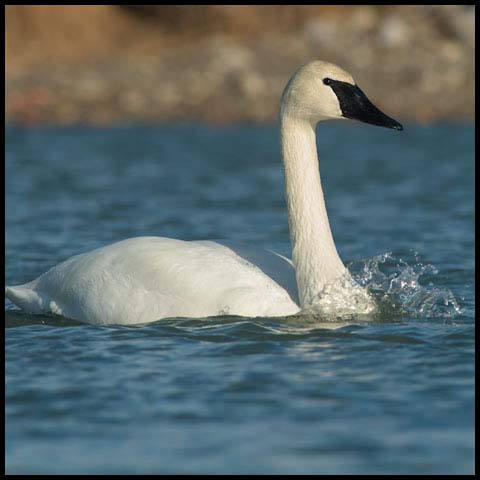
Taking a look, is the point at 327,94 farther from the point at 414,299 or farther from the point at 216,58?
the point at 216,58

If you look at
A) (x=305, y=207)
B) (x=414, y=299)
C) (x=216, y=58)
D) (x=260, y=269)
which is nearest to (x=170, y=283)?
(x=260, y=269)

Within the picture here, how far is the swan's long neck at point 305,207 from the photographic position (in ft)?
28.9

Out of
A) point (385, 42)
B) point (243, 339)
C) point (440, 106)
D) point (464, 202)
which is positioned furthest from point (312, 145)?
point (385, 42)

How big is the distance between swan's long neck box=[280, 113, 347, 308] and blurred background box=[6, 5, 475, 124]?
20.7m

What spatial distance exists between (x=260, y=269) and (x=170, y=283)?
0.60m

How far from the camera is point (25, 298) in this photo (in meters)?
9.57

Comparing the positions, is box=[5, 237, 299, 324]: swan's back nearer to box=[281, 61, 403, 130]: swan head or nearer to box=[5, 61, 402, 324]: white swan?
box=[5, 61, 402, 324]: white swan

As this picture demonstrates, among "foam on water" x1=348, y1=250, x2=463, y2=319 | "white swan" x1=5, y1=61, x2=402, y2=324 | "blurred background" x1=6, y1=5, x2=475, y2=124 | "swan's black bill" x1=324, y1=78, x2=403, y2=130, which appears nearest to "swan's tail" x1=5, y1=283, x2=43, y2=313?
"white swan" x1=5, y1=61, x2=402, y2=324

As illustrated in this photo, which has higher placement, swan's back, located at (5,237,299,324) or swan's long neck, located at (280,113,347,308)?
swan's long neck, located at (280,113,347,308)

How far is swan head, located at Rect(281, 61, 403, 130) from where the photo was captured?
8.91 m

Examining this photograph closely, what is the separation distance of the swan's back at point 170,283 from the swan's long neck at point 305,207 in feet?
0.79

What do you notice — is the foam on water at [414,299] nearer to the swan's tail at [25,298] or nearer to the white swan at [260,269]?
the white swan at [260,269]

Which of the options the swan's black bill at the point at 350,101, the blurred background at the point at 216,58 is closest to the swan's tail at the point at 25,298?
the swan's black bill at the point at 350,101

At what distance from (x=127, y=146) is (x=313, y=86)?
16.9 m
